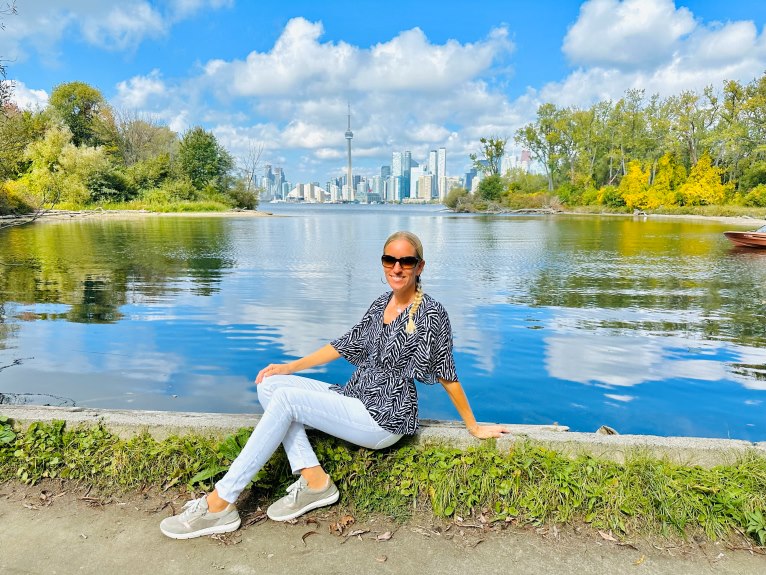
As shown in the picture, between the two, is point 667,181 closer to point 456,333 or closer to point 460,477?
point 456,333

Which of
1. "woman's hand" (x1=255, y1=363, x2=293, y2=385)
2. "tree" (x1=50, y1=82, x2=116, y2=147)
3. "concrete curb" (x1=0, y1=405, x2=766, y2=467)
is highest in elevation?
"tree" (x1=50, y1=82, x2=116, y2=147)

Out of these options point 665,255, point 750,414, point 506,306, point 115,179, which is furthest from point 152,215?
point 750,414

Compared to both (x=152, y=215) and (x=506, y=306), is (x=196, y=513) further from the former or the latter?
(x=152, y=215)

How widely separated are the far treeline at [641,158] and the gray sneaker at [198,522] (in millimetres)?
66515

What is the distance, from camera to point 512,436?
3.48 meters

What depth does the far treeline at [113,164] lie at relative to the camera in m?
50.5

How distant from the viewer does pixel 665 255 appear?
78.3 feet

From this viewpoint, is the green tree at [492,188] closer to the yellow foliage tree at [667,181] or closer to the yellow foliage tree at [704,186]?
the yellow foliage tree at [667,181]

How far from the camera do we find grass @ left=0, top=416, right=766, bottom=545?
3.08 meters

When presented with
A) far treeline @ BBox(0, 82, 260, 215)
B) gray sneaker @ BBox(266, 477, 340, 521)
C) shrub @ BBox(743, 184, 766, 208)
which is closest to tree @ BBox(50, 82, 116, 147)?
far treeline @ BBox(0, 82, 260, 215)

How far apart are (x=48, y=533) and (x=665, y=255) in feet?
82.2

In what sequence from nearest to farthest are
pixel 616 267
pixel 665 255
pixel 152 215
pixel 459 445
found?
1. pixel 459 445
2. pixel 616 267
3. pixel 665 255
4. pixel 152 215

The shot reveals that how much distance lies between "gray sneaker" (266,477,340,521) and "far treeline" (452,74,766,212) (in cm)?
6606

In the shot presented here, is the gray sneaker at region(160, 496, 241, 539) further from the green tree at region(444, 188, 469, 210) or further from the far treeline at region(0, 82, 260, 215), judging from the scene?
the green tree at region(444, 188, 469, 210)
